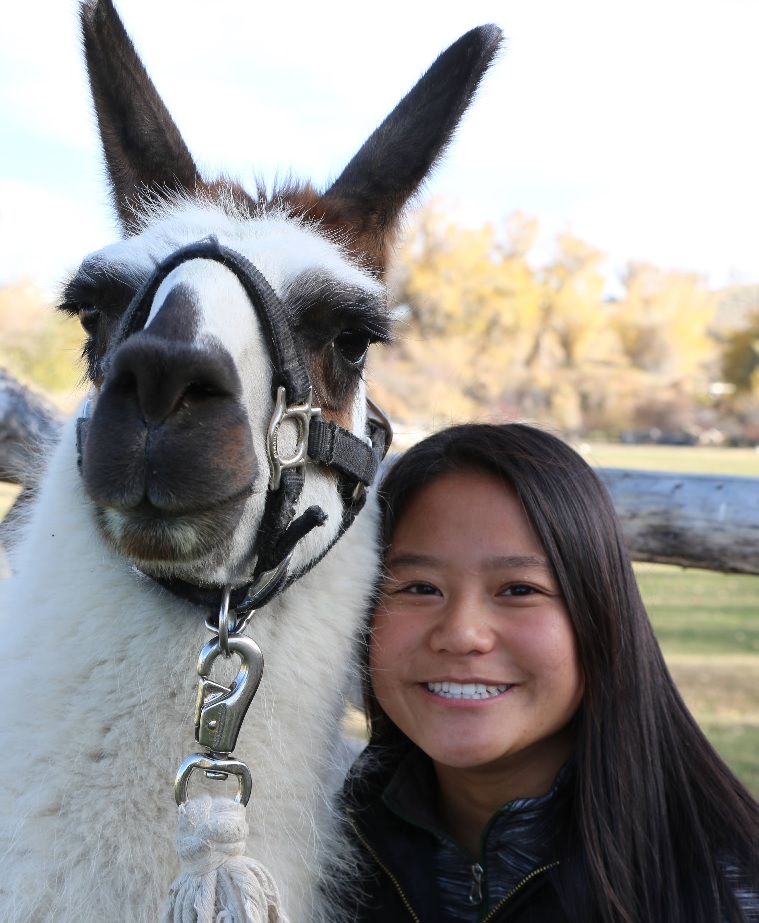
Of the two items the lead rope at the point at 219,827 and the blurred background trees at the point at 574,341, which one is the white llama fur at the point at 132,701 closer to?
the lead rope at the point at 219,827

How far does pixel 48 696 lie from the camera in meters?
1.86

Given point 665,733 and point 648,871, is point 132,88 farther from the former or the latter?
point 648,871

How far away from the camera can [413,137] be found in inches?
94.3

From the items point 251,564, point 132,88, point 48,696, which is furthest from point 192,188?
point 48,696

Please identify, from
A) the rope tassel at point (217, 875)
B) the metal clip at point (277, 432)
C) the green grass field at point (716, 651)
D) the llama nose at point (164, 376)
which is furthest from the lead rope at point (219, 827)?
the green grass field at point (716, 651)

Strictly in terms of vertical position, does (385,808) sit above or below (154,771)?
below

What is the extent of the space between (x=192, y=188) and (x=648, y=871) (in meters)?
1.97

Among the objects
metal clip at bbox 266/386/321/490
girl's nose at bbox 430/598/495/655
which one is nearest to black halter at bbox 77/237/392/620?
metal clip at bbox 266/386/321/490

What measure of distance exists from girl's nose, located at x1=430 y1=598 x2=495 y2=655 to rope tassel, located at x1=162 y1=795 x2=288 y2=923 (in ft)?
2.21

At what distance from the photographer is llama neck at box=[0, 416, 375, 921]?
173 cm

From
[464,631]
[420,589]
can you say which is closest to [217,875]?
[464,631]

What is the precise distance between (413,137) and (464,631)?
128cm

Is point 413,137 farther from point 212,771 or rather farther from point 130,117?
point 212,771

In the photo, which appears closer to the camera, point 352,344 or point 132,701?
point 132,701
